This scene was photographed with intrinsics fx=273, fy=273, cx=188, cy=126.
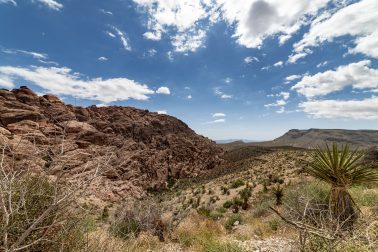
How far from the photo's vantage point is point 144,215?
1017 centimetres

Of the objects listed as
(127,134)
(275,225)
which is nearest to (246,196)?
(275,225)

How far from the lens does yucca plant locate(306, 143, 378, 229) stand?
7527mm

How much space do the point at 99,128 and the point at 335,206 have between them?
45664 millimetres

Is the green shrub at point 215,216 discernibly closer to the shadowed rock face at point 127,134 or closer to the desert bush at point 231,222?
the desert bush at point 231,222

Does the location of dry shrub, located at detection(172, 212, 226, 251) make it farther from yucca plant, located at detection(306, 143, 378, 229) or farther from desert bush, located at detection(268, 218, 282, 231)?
yucca plant, located at detection(306, 143, 378, 229)

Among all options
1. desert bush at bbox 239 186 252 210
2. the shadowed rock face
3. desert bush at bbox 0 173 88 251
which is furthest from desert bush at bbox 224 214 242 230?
the shadowed rock face

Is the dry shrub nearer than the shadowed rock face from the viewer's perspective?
Yes

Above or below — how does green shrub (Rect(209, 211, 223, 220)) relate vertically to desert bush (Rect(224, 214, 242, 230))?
below

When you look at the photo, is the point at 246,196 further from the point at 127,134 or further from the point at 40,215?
the point at 127,134

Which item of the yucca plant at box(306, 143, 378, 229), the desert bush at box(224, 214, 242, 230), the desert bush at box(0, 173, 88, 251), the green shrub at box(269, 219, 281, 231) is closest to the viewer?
the desert bush at box(0, 173, 88, 251)

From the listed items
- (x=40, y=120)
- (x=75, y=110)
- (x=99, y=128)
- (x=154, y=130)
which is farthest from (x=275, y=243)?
(x=154, y=130)

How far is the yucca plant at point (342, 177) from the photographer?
24.7ft

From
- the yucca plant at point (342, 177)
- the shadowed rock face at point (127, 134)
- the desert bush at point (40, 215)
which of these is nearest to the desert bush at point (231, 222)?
the yucca plant at point (342, 177)

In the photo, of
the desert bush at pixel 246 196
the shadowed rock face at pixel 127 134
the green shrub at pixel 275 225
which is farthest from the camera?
the shadowed rock face at pixel 127 134
